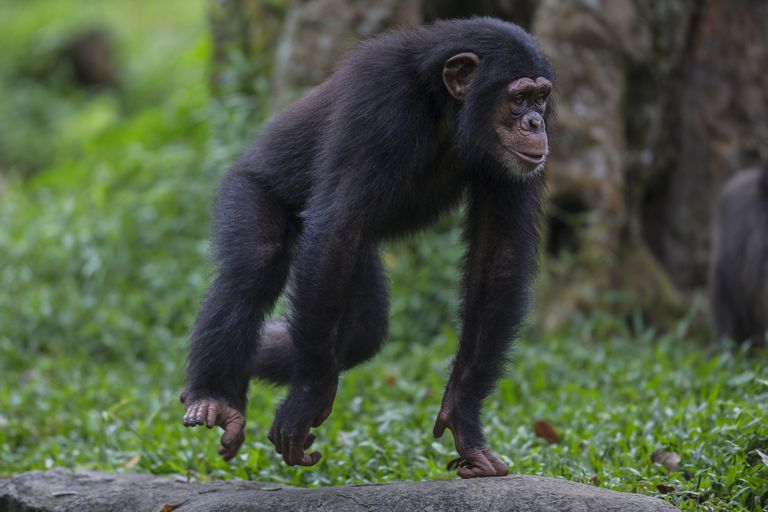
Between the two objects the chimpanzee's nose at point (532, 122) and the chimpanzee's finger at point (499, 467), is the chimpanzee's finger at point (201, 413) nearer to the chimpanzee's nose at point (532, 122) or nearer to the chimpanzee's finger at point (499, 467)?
the chimpanzee's finger at point (499, 467)

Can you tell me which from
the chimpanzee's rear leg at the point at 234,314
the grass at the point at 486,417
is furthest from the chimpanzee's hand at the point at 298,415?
the grass at the point at 486,417

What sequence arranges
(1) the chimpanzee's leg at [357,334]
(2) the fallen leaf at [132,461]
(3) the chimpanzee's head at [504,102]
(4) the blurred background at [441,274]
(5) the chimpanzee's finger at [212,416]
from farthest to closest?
(2) the fallen leaf at [132,461] → (4) the blurred background at [441,274] → (1) the chimpanzee's leg at [357,334] → (5) the chimpanzee's finger at [212,416] → (3) the chimpanzee's head at [504,102]

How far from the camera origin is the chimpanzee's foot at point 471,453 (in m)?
4.71

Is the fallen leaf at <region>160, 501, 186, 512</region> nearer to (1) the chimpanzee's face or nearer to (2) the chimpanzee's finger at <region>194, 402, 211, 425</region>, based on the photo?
(2) the chimpanzee's finger at <region>194, 402, 211, 425</region>

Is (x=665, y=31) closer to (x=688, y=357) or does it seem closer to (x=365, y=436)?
(x=688, y=357)

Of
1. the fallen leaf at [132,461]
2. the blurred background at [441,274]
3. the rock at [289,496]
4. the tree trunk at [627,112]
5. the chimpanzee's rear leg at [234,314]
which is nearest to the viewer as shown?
the rock at [289,496]

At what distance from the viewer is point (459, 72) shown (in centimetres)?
480

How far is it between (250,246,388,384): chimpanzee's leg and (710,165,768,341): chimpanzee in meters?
4.28

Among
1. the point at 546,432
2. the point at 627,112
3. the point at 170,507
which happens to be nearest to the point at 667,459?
the point at 546,432

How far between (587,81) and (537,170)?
14.3 feet

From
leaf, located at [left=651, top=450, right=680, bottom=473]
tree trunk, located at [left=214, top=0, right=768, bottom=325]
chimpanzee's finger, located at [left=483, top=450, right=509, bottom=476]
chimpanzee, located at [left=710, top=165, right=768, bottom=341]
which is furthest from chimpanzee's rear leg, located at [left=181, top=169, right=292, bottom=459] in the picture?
chimpanzee, located at [left=710, top=165, right=768, bottom=341]

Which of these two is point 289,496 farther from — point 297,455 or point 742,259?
point 742,259

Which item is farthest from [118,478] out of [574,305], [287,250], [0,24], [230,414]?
[0,24]

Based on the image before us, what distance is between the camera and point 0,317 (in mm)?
8805
